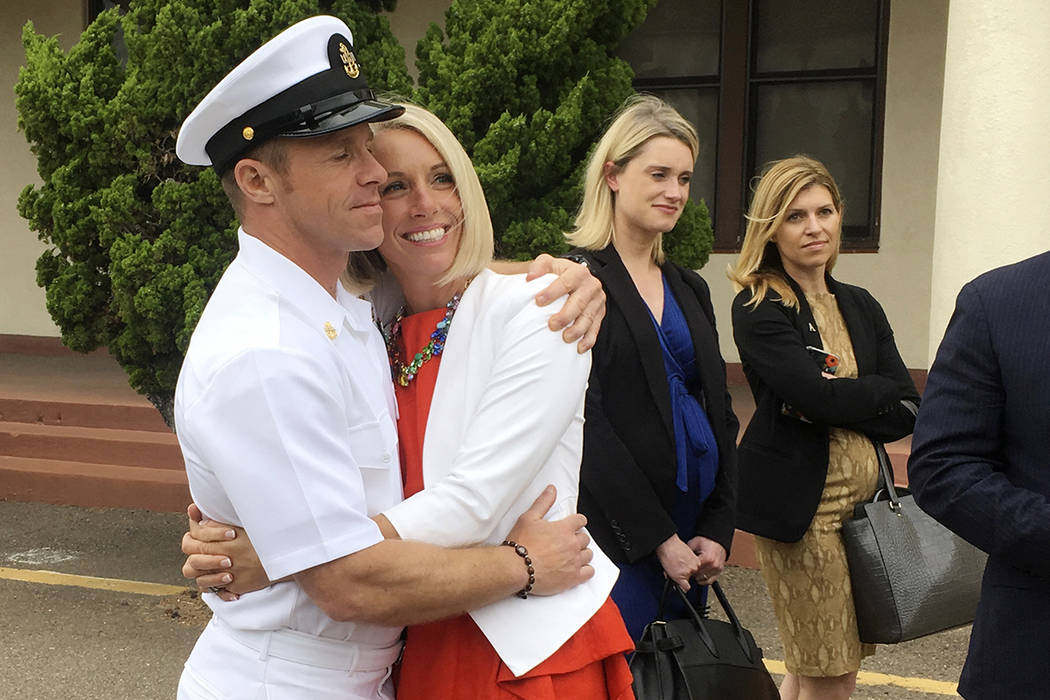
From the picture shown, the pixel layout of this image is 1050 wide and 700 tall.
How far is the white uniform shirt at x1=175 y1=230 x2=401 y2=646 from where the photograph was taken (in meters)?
1.48

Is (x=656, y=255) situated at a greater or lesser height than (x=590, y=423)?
greater

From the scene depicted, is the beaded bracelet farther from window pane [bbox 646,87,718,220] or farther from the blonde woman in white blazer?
window pane [bbox 646,87,718,220]

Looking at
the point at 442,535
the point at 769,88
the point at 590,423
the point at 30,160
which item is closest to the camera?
the point at 442,535

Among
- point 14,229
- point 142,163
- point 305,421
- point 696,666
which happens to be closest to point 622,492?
point 696,666

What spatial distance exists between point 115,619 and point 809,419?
3.62 meters

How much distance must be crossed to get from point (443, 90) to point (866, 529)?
2844 mm

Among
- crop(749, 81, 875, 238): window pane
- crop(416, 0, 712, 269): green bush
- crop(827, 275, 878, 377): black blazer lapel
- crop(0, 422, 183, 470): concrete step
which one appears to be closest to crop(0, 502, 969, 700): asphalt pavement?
crop(0, 422, 183, 470): concrete step

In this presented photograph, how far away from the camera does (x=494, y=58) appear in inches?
192

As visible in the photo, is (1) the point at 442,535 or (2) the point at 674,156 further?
(2) the point at 674,156

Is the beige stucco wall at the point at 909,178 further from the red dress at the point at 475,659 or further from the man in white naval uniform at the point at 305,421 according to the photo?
the man in white naval uniform at the point at 305,421

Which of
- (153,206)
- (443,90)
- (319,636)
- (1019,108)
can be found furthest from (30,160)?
(319,636)

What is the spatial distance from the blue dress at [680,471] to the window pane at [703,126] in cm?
596

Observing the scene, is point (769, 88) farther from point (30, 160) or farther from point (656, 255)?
point (30, 160)

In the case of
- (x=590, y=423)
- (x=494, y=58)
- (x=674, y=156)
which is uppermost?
(x=494, y=58)
